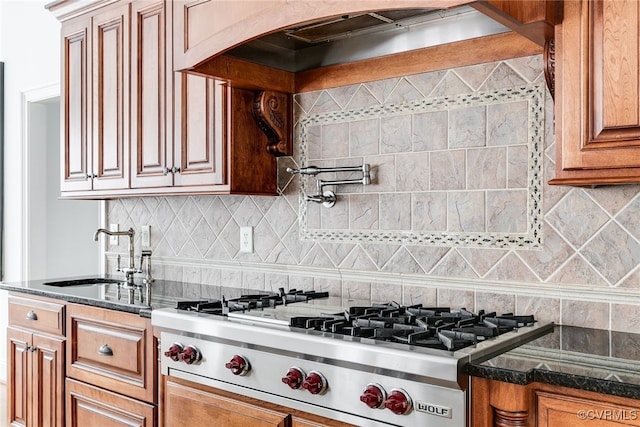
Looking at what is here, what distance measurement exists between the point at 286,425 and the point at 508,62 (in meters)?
1.40

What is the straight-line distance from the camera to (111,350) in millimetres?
2506

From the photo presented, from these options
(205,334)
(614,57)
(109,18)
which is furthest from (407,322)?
(109,18)

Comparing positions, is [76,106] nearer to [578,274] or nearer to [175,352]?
[175,352]

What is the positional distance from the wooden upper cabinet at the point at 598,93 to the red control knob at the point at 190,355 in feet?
4.23

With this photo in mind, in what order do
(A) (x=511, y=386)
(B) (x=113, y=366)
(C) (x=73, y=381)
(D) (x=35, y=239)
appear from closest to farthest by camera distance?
(A) (x=511, y=386) < (B) (x=113, y=366) < (C) (x=73, y=381) < (D) (x=35, y=239)

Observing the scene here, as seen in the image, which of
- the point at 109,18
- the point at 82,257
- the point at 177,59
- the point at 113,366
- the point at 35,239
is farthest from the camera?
the point at 82,257

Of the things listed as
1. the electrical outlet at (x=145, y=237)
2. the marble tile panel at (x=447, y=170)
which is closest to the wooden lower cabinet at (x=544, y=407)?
the marble tile panel at (x=447, y=170)

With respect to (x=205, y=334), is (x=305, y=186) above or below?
above

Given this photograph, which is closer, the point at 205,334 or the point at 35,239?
the point at 205,334

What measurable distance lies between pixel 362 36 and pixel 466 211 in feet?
2.72

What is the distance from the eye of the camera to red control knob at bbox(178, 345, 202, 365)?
206 centimetres

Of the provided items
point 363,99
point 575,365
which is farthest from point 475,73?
point 575,365

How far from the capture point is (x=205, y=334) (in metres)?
2.03

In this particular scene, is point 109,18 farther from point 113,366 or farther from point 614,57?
point 614,57
